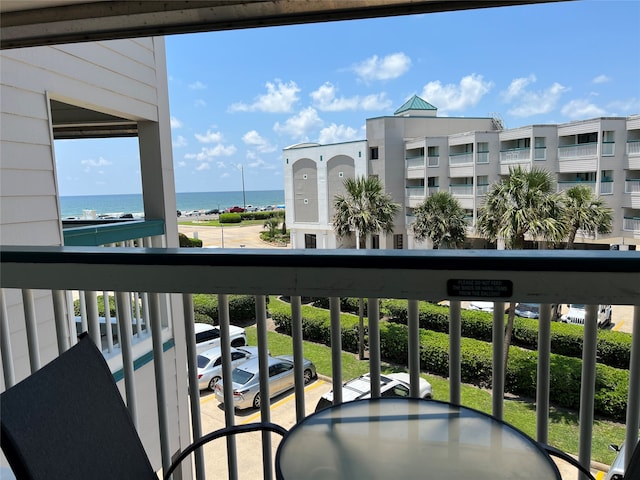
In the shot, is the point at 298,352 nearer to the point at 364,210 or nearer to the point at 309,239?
the point at 364,210

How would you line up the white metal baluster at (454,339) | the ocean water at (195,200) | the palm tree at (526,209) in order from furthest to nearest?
the ocean water at (195,200)
the palm tree at (526,209)
the white metal baluster at (454,339)

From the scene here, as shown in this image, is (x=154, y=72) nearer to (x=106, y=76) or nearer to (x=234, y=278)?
(x=106, y=76)

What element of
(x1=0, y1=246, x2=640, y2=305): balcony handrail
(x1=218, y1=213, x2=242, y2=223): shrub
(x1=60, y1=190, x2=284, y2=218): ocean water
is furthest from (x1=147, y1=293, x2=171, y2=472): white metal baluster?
(x1=60, y1=190, x2=284, y2=218): ocean water

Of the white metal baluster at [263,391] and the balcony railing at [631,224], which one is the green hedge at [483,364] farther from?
the balcony railing at [631,224]

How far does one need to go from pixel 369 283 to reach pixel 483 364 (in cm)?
627

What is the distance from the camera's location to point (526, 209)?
14609 millimetres

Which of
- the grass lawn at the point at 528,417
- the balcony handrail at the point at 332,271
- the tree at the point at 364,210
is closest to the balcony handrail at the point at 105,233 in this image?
the grass lawn at the point at 528,417

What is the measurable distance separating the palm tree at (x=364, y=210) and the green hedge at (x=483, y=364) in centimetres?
933

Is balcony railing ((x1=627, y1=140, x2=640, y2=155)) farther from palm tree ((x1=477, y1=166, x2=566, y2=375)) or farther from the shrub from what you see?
the shrub

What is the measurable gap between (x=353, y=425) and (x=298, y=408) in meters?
0.29

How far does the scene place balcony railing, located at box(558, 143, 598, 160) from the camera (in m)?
19.0

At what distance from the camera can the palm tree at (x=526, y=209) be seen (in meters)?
14.5

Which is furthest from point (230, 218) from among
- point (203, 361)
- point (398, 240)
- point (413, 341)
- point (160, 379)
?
point (413, 341)

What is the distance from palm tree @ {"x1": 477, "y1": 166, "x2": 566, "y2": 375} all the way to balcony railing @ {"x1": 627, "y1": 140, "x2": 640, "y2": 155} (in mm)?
5841
